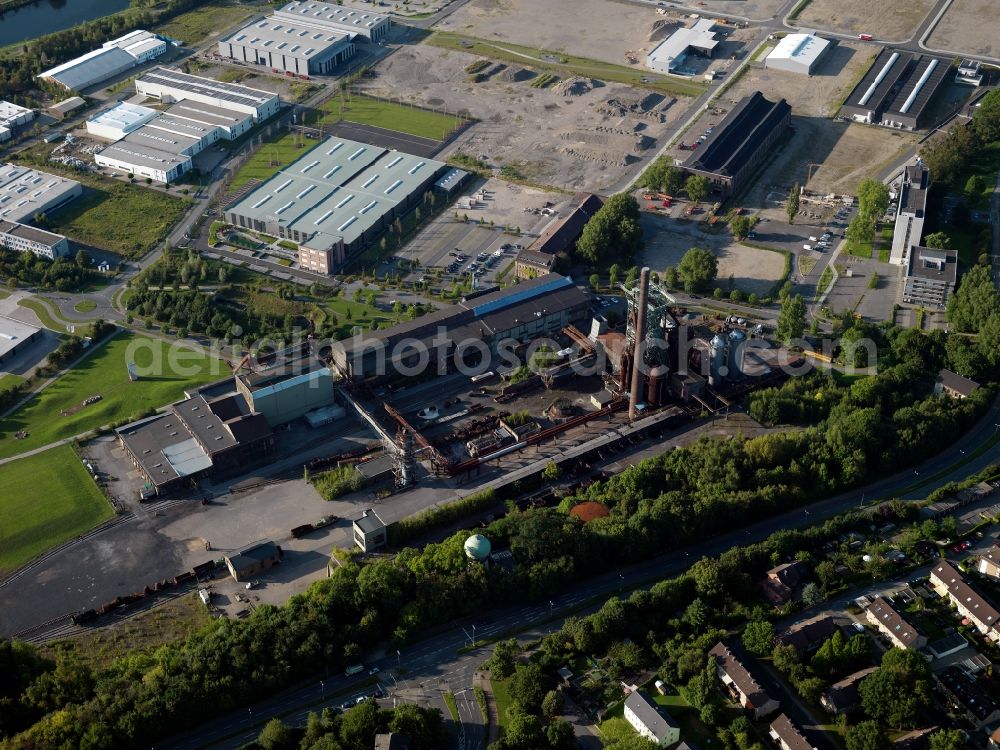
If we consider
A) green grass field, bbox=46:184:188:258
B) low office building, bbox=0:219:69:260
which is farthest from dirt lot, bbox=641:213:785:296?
low office building, bbox=0:219:69:260

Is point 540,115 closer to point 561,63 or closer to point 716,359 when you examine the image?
point 561,63

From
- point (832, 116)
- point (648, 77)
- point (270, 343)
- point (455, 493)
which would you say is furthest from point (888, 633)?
point (648, 77)

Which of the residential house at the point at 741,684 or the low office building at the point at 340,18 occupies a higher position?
the low office building at the point at 340,18

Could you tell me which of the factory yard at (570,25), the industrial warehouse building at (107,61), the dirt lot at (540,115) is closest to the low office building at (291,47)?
the dirt lot at (540,115)

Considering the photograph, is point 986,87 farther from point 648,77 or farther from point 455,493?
point 455,493

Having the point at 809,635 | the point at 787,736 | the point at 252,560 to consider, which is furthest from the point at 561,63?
the point at 787,736

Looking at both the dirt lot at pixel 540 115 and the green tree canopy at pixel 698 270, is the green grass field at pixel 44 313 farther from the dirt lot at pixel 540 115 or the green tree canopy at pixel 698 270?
the green tree canopy at pixel 698 270
